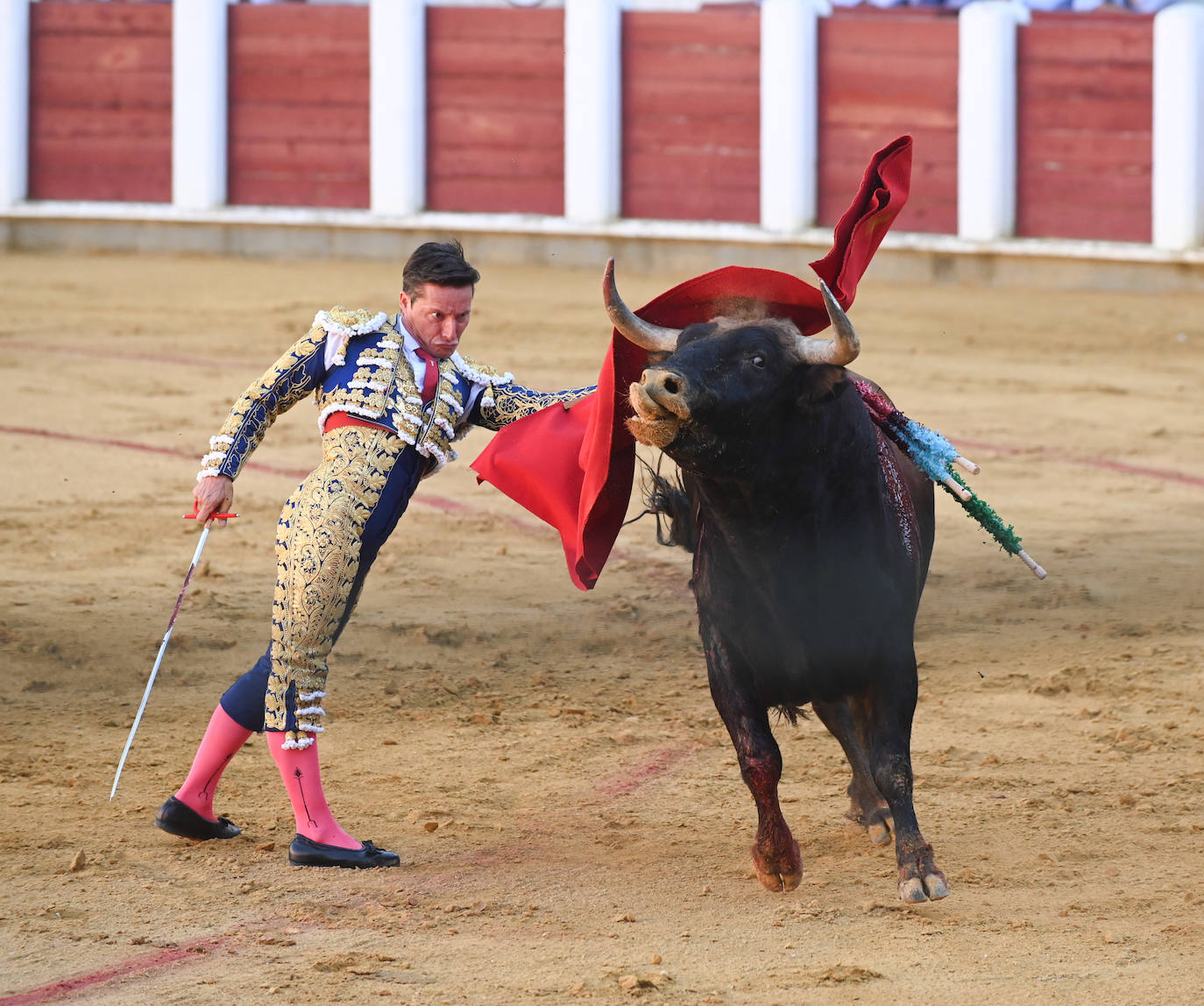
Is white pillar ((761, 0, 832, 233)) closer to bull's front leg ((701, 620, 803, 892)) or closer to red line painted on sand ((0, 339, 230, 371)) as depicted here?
red line painted on sand ((0, 339, 230, 371))

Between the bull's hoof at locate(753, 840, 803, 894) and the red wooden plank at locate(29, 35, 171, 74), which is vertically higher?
the red wooden plank at locate(29, 35, 171, 74)

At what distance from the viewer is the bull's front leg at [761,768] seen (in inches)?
119

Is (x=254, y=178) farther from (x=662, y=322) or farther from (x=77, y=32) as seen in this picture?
(x=662, y=322)

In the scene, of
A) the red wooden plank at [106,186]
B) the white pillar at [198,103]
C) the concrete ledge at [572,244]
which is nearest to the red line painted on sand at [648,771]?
the concrete ledge at [572,244]

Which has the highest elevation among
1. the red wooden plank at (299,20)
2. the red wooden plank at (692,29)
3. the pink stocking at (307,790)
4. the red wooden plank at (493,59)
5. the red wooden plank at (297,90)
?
the red wooden plank at (299,20)

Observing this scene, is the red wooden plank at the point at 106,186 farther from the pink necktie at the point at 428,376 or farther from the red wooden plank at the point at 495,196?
the pink necktie at the point at 428,376

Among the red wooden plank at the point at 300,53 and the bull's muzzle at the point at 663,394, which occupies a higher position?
the red wooden plank at the point at 300,53

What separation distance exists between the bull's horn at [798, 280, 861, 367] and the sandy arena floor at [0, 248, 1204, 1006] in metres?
0.90

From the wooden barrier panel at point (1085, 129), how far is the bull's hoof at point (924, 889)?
834 cm

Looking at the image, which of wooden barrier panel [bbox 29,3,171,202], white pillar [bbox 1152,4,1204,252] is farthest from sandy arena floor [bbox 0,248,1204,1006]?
wooden barrier panel [bbox 29,3,171,202]

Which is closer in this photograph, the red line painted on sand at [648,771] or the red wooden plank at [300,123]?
the red line painted on sand at [648,771]

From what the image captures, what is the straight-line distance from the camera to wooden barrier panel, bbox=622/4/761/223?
11188 mm

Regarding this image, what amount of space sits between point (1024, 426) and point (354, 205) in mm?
5711

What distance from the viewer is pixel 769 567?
9.63 feet
